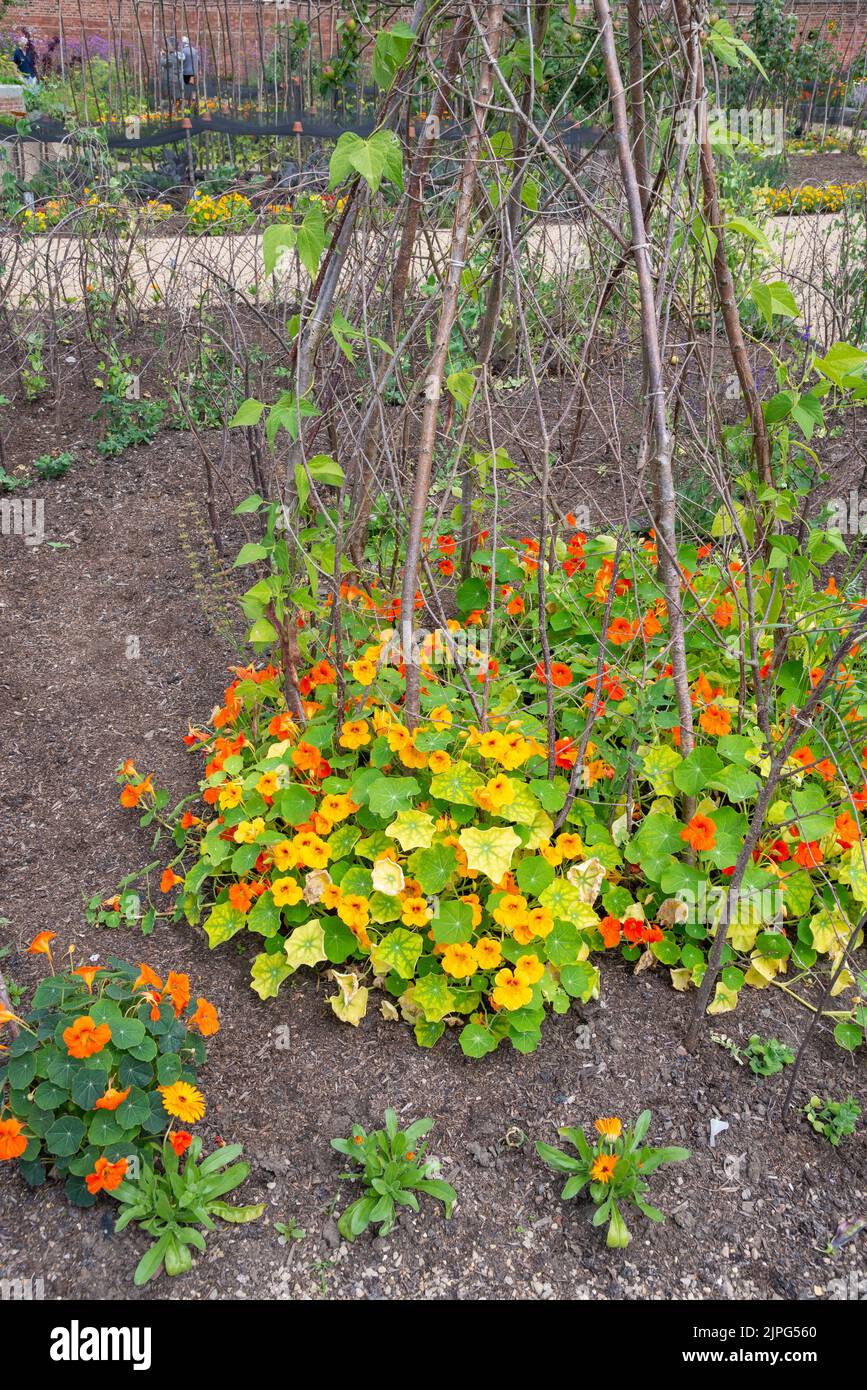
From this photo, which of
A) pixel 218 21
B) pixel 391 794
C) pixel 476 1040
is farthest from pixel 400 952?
pixel 218 21

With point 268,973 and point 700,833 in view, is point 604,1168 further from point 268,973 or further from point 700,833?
point 268,973

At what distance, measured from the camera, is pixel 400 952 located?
2197 millimetres

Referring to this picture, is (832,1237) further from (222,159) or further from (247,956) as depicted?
(222,159)

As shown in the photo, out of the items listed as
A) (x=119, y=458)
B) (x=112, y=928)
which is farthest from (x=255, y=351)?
(x=112, y=928)

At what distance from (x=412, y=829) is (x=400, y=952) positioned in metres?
0.27

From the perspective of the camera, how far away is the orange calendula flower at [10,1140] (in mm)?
1716

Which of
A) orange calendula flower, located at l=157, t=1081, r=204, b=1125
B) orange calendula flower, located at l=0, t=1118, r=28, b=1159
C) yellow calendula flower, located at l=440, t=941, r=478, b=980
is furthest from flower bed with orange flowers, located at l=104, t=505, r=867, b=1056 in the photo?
orange calendula flower, located at l=0, t=1118, r=28, b=1159

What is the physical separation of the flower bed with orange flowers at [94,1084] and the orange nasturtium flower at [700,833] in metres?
1.10

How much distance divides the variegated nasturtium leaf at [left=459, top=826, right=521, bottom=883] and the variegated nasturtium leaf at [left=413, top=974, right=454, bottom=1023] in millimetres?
258

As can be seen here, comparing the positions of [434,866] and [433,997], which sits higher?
[434,866]

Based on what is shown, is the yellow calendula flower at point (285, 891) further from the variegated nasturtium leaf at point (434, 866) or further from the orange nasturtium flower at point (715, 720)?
the orange nasturtium flower at point (715, 720)

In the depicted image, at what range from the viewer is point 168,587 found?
12.7ft

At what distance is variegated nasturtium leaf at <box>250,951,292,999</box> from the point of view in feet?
7.41

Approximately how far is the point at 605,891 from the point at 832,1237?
0.82m
